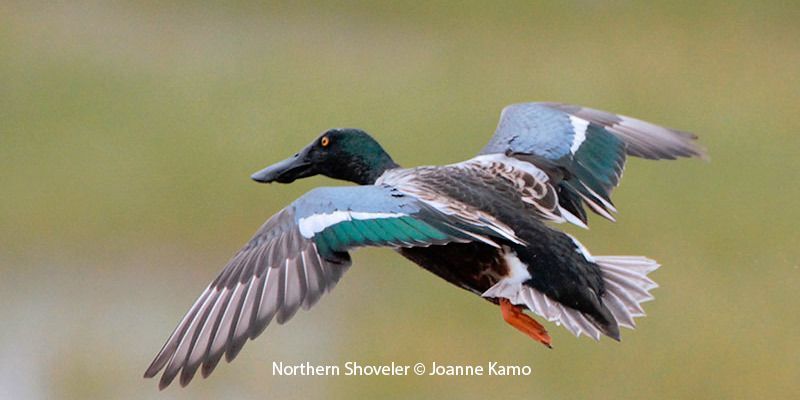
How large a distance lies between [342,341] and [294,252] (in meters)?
2.83

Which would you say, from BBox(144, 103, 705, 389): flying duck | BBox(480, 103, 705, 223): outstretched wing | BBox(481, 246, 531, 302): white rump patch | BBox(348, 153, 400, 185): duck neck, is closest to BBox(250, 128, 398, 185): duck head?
BBox(348, 153, 400, 185): duck neck

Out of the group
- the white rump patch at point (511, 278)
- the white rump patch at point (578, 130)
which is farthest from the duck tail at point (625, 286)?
the white rump patch at point (578, 130)

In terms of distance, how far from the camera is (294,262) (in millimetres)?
6250

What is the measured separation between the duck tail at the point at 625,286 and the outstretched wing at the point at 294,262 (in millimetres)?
661

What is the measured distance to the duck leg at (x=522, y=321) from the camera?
6629mm

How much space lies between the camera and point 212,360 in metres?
6.07

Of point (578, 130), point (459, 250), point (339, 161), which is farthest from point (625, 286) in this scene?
point (339, 161)

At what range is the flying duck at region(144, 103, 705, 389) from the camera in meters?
6.15

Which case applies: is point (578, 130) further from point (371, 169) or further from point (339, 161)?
point (339, 161)

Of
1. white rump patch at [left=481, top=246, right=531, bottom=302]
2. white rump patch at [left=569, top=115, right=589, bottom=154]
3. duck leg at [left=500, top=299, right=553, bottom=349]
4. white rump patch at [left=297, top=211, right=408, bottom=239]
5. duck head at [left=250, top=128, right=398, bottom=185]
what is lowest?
duck leg at [left=500, top=299, right=553, bottom=349]

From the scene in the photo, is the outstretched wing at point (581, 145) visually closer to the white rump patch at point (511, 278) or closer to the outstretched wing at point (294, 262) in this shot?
the white rump patch at point (511, 278)

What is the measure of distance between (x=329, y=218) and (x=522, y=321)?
0.84 metres

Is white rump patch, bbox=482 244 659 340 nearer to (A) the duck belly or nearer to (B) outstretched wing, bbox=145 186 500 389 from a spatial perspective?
(A) the duck belly

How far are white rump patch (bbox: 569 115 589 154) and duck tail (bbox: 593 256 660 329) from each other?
637 millimetres
